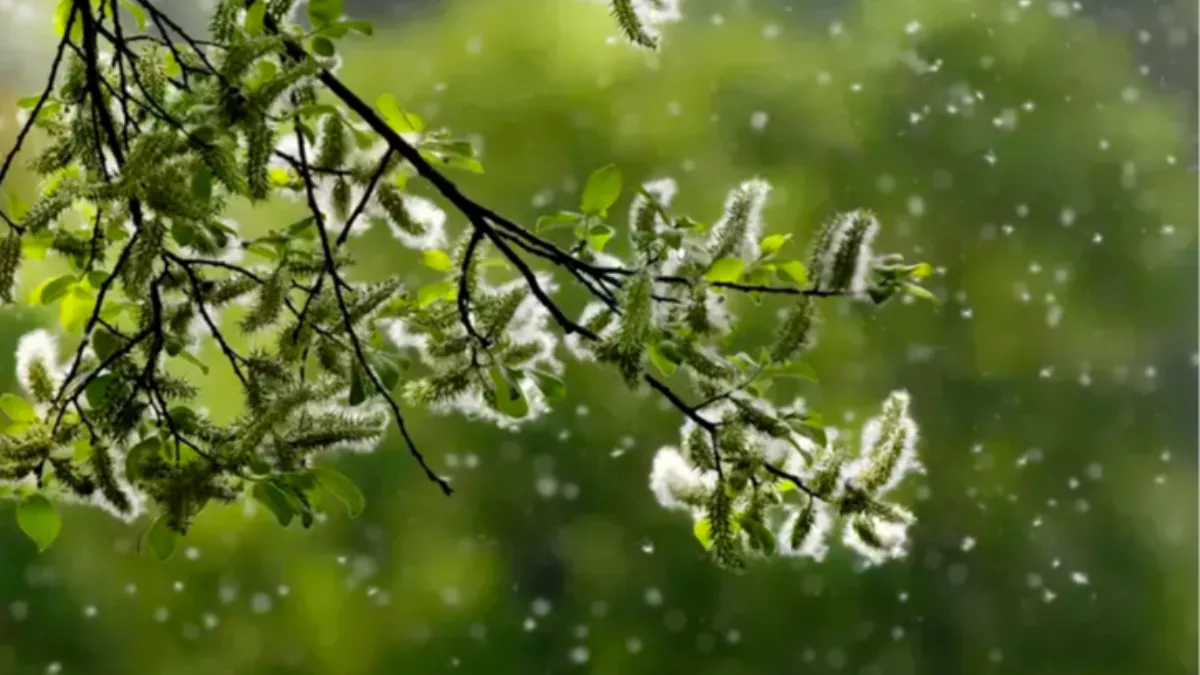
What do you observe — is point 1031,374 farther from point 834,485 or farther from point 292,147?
point 292,147

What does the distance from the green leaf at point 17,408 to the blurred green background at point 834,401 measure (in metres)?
0.76

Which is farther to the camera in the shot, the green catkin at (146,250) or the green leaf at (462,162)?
the green leaf at (462,162)

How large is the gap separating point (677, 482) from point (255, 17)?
316mm

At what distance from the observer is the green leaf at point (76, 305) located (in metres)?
0.59

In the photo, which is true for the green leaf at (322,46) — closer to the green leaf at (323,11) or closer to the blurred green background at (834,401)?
the green leaf at (323,11)

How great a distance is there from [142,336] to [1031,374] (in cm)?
121

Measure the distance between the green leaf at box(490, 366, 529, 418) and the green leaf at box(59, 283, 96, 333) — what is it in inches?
8.6

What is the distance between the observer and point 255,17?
0.49 m

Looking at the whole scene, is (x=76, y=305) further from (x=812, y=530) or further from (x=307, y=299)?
(x=812, y=530)

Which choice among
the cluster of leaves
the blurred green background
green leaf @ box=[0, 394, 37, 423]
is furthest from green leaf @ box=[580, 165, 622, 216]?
the blurred green background

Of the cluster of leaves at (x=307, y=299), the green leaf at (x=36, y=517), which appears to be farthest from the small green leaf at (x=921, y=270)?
the green leaf at (x=36, y=517)

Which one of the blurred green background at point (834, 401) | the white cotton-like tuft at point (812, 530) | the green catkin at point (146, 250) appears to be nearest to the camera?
the green catkin at point (146, 250)

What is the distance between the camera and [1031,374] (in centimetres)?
144

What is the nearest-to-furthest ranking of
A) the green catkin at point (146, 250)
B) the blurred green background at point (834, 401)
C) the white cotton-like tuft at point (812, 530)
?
1. the green catkin at point (146, 250)
2. the white cotton-like tuft at point (812, 530)
3. the blurred green background at point (834, 401)
